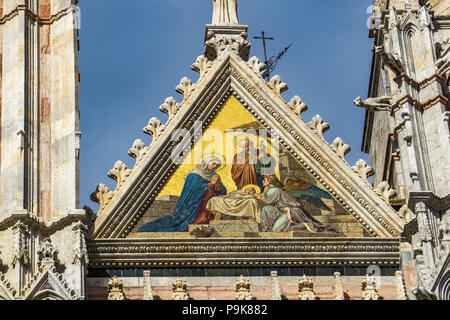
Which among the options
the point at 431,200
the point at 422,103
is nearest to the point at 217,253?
the point at 431,200

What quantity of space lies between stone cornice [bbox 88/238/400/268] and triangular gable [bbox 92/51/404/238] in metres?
0.34

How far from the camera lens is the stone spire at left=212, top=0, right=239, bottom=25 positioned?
22.8 meters

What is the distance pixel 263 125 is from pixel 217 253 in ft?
7.56

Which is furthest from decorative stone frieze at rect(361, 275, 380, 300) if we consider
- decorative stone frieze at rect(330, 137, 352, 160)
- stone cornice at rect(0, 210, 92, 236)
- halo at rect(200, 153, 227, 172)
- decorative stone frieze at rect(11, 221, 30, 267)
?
decorative stone frieze at rect(11, 221, 30, 267)

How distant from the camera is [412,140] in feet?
68.4

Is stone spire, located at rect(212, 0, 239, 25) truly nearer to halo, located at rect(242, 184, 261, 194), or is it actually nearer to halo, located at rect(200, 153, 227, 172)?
halo, located at rect(200, 153, 227, 172)

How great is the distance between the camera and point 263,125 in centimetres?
2172

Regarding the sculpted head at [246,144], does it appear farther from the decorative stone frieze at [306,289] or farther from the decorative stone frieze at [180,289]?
the decorative stone frieze at [180,289]

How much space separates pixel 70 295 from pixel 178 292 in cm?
138

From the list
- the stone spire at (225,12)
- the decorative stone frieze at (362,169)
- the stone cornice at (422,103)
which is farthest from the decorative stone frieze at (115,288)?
the stone spire at (225,12)

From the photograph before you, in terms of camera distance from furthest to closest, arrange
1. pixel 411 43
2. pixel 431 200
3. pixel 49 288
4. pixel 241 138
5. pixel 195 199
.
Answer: pixel 411 43 < pixel 241 138 < pixel 195 199 < pixel 431 200 < pixel 49 288

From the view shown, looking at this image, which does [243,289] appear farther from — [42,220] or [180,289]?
[42,220]

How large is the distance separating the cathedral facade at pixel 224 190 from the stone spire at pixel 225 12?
38 centimetres
